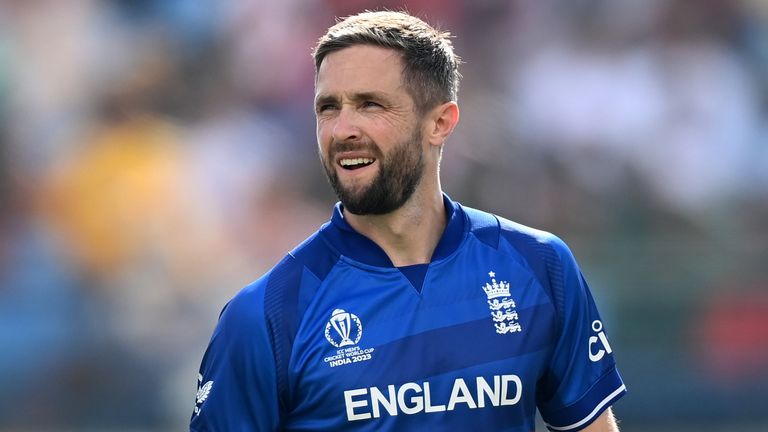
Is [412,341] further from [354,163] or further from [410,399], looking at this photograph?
[354,163]

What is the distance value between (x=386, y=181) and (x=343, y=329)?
413mm

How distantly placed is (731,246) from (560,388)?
4718 millimetres

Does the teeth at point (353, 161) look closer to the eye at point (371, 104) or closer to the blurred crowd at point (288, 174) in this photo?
the eye at point (371, 104)

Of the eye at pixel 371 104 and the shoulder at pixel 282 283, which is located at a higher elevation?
the eye at pixel 371 104

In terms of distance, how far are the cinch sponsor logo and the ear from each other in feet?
2.27

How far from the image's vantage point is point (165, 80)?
8.84 meters

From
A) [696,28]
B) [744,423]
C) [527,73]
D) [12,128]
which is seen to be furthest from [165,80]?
[744,423]

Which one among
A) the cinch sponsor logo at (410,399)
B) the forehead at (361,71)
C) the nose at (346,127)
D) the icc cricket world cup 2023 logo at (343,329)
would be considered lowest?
the cinch sponsor logo at (410,399)

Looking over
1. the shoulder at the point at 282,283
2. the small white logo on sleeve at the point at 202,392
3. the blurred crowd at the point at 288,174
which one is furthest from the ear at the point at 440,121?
the blurred crowd at the point at 288,174

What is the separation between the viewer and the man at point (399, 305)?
3.49 metres

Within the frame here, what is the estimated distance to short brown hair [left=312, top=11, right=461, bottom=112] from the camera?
3.62m

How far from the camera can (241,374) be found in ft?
11.4

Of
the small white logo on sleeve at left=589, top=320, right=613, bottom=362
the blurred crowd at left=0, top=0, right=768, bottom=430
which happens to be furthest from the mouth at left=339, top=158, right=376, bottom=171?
the blurred crowd at left=0, top=0, right=768, bottom=430

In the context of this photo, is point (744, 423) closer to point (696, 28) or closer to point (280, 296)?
point (696, 28)
